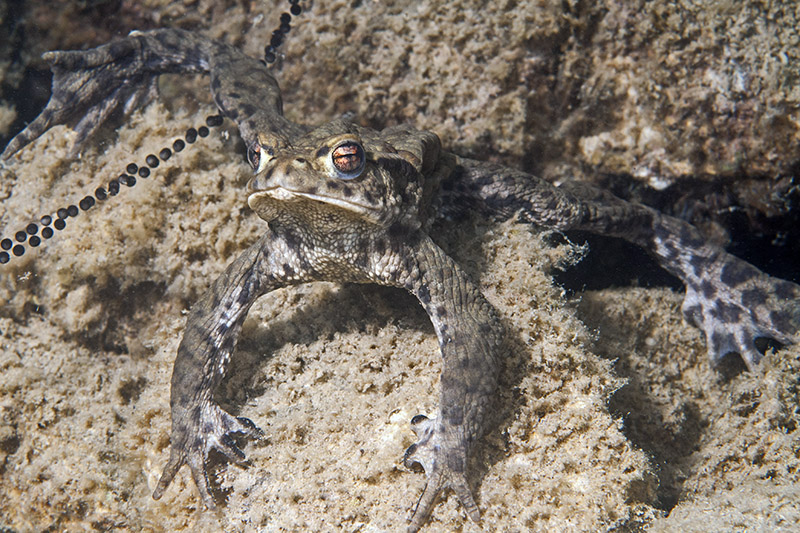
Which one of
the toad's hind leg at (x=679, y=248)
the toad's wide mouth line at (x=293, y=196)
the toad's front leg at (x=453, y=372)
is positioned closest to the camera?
the toad's wide mouth line at (x=293, y=196)

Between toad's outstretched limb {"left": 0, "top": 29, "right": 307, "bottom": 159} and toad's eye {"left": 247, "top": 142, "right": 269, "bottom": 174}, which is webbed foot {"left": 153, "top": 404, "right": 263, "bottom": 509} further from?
toad's outstretched limb {"left": 0, "top": 29, "right": 307, "bottom": 159}

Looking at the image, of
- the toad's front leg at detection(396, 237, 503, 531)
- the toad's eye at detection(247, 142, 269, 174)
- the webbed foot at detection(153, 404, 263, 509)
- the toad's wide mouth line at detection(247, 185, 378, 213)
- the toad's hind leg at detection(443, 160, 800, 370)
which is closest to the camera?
the toad's wide mouth line at detection(247, 185, 378, 213)

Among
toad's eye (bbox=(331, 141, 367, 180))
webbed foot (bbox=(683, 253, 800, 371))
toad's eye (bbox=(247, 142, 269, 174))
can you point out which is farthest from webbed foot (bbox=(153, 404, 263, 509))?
webbed foot (bbox=(683, 253, 800, 371))

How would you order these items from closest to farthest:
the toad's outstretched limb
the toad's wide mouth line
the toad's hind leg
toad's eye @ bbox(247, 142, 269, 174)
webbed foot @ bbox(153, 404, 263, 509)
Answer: the toad's wide mouth line → toad's eye @ bbox(247, 142, 269, 174) → webbed foot @ bbox(153, 404, 263, 509) → the toad's hind leg → the toad's outstretched limb

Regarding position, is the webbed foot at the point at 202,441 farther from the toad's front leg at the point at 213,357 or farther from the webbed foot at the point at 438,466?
the webbed foot at the point at 438,466

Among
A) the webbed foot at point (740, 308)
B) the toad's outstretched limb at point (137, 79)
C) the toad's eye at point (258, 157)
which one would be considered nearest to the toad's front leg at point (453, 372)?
the toad's eye at point (258, 157)

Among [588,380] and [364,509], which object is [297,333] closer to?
[364,509]
